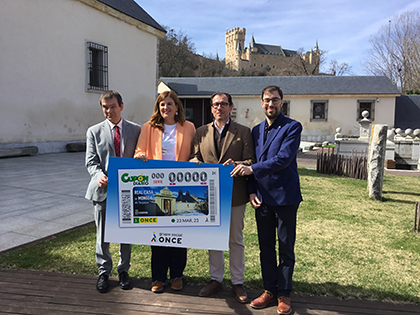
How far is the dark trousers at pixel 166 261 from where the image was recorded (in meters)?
3.15

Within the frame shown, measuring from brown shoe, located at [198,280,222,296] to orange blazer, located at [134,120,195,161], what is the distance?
1.21m

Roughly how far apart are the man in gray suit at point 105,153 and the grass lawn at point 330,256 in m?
0.40

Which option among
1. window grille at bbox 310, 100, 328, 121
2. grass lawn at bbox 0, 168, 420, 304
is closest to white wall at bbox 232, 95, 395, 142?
window grille at bbox 310, 100, 328, 121

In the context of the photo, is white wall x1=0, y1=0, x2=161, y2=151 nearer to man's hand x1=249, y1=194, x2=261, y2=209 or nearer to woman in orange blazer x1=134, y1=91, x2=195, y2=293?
woman in orange blazer x1=134, y1=91, x2=195, y2=293

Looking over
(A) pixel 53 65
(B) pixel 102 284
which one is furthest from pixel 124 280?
(A) pixel 53 65

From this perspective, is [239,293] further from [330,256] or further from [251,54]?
[251,54]

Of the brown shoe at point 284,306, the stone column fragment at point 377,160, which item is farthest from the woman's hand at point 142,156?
the stone column fragment at point 377,160

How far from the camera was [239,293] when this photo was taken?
2973mm

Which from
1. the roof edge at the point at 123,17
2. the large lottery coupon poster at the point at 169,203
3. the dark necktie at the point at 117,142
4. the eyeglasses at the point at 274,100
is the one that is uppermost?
the roof edge at the point at 123,17

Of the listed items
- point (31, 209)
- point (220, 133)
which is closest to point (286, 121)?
point (220, 133)

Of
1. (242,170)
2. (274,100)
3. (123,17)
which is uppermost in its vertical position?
(123,17)

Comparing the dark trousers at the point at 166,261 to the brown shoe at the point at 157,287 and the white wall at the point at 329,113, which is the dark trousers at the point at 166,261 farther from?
the white wall at the point at 329,113

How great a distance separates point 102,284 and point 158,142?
57.0 inches

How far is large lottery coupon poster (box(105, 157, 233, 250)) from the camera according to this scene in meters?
2.87
